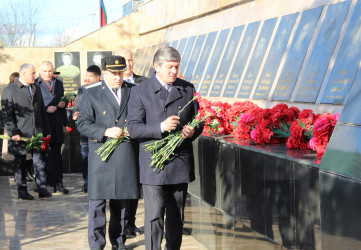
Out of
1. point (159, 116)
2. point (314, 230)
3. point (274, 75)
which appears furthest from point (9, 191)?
point (314, 230)

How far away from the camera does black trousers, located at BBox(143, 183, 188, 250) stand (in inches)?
230

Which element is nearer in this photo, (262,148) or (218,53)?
(262,148)

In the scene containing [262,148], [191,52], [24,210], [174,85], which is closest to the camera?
[262,148]

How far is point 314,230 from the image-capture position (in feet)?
14.6

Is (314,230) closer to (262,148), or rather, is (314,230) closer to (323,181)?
(323,181)

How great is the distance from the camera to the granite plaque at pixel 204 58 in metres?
13.0

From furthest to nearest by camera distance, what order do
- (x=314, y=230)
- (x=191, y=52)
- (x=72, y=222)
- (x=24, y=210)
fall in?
(x=191, y=52), (x=24, y=210), (x=72, y=222), (x=314, y=230)

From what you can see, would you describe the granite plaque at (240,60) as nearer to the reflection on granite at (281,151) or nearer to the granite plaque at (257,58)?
the granite plaque at (257,58)

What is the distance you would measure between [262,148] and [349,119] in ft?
4.52

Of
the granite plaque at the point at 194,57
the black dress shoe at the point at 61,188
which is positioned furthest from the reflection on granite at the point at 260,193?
the granite plaque at the point at 194,57

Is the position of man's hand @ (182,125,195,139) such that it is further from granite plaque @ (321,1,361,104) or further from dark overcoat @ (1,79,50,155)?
dark overcoat @ (1,79,50,155)

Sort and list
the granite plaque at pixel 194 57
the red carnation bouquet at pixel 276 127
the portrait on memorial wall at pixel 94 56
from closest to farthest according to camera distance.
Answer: the red carnation bouquet at pixel 276 127 → the granite plaque at pixel 194 57 → the portrait on memorial wall at pixel 94 56

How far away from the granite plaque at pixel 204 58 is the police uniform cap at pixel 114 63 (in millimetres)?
6273

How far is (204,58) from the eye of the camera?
43.1ft
